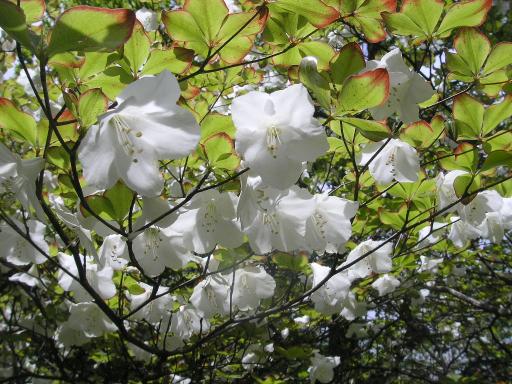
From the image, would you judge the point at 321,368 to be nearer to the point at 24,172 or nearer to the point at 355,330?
the point at 355,330

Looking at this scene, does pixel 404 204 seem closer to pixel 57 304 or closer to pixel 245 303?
pixel 245 303

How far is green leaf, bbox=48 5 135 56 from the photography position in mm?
728

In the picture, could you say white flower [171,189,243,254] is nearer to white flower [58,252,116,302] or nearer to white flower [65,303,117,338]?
white flower [58,252,116,302]

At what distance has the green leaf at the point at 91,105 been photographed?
0.88m

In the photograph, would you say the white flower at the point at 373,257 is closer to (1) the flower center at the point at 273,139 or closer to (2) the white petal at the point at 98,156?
(1) the flower center at the point at 273,139

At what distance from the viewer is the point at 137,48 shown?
3.48ft

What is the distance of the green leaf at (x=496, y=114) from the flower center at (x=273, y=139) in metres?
0.54

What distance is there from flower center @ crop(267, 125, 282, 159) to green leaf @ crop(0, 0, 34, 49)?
Result: 502 millimetres

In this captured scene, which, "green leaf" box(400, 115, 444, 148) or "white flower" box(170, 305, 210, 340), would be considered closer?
"green leaf" box(400, 115, 444, 148)

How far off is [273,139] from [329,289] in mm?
1050

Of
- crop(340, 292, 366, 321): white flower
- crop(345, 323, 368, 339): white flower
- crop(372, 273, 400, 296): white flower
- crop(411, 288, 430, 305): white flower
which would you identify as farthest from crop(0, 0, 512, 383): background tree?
crop(411, 288, 430, 305): white flower

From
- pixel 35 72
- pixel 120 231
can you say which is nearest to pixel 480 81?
pixel 120 231

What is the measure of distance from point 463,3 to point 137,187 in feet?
2.75

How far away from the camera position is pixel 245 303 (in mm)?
1857
